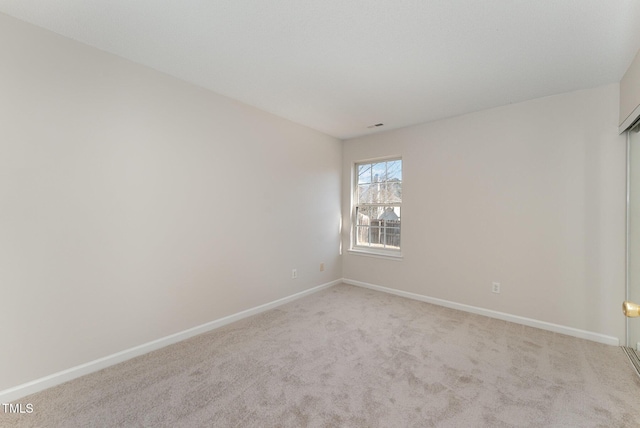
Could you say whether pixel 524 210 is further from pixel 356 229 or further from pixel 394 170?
pixel 356 229

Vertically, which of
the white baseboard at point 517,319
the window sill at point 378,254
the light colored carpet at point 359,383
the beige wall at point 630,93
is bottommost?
the light colored carpet at point 359,383

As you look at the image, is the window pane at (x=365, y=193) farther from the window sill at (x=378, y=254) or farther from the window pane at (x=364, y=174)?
Answer: the window sill at (x=378, y=254)

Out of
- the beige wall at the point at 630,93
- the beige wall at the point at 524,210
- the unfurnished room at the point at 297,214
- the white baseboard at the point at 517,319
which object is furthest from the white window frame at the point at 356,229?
the beige wall at the point at 630,93

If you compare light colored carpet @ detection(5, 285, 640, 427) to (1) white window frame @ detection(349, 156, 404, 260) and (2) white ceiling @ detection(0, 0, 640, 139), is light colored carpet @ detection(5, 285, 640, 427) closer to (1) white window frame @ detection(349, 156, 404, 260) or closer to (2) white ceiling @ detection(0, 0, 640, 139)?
(1) white window frame @ detection(349, 156, 404, 260)

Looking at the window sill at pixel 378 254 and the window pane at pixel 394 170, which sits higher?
the window pane at pixel 394 170

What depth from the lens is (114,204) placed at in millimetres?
2092

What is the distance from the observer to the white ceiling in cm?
159

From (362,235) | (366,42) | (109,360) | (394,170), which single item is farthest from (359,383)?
(394,170)

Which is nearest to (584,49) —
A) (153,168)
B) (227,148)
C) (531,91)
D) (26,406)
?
(531,91)

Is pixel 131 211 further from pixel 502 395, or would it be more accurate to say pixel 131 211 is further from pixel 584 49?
pixel 584 49

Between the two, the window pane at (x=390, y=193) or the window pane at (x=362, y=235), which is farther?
the window pane at (x=362, y=235)

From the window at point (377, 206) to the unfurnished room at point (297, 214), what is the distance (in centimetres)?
36

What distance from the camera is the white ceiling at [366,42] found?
159 centimetres

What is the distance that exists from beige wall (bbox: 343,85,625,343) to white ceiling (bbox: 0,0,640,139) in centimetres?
36
